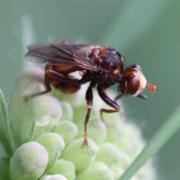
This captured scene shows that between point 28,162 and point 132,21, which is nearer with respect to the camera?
point 28,162

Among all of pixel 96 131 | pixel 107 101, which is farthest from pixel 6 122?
pixel 107 101

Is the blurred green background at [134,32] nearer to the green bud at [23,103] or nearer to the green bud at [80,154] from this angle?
the green bud at [23,103]

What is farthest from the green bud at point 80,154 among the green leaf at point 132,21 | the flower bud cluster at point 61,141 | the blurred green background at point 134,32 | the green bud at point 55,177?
the green leaf at point 132,21

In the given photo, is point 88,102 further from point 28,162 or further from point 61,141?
point 28,162

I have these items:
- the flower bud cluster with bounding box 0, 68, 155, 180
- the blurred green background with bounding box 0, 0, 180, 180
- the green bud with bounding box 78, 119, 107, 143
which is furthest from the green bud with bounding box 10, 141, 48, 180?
the blurred green background with bounding box 0, 0, 180, 180

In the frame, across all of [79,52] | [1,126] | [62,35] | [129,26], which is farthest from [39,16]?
[1,126]

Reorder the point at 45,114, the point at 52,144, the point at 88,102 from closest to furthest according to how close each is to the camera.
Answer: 1. the point at 52,144
2. the point at 45,114
3. the point at 88,102
